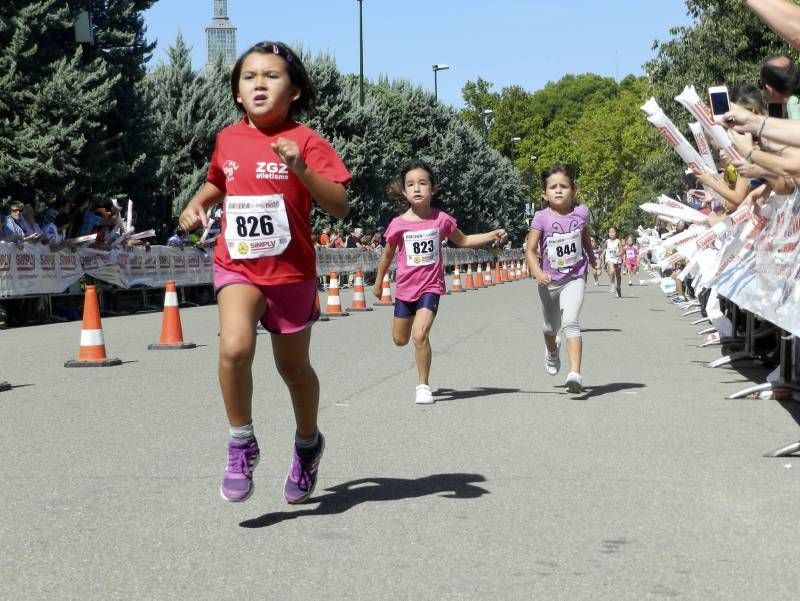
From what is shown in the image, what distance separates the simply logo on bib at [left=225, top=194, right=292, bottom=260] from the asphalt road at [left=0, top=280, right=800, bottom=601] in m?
1.06

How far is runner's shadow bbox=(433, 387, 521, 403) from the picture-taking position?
983 centimetres

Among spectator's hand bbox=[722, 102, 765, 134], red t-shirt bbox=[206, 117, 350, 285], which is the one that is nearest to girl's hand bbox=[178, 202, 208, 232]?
red t-shirt bbox=[206, 117, 350, 285]

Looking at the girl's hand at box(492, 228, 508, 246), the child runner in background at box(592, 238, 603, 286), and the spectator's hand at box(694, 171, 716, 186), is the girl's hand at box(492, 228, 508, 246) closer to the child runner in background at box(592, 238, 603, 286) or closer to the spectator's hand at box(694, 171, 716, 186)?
the child runner in background at box(592, 238, 603, 286)

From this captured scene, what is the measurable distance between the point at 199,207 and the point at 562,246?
17.0ft

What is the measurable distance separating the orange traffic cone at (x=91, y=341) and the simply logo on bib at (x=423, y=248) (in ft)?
12.3

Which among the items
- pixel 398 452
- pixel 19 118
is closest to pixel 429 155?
pixel 19 118

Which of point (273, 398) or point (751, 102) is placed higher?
point (751, 102)

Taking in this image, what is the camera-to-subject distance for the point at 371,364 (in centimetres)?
1249

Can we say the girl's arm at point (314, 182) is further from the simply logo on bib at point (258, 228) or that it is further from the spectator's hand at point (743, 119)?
the spectator's hand at point (743, 119)

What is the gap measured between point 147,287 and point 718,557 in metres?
20.9

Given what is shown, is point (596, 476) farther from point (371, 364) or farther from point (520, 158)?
point (520, 158)

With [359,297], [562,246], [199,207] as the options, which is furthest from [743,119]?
[359,297]

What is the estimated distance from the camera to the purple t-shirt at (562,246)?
34.0ft

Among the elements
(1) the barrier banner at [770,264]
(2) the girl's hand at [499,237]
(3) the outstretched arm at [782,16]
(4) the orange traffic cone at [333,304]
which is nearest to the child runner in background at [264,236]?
(3) the outstretched arm at [782,16]
